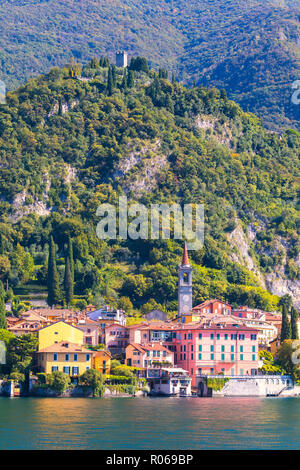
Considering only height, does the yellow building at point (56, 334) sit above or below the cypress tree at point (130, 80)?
below

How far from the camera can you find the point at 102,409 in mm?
76312

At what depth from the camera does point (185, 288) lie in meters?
129

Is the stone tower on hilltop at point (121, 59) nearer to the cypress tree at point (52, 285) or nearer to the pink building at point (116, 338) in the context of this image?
the cypress tree at point (52, 285)

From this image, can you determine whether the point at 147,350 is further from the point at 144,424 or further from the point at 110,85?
the point at 110,85

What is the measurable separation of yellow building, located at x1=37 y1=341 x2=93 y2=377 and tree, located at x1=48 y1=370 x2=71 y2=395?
96.2 inches

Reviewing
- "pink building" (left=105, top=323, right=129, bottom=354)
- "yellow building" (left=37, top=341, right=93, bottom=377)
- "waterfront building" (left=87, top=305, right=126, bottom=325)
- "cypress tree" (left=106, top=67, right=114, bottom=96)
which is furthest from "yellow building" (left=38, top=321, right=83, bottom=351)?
"cypress tree" (left=106, top=67, right=114, bottom=96)

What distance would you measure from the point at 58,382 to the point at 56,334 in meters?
9.16

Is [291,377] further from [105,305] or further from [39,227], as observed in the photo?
[39,227]

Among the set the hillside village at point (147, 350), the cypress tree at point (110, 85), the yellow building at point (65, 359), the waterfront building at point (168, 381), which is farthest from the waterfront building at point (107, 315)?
the cypress tree at point (110, 85)

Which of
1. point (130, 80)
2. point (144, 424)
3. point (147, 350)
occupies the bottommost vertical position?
point (144, 424)

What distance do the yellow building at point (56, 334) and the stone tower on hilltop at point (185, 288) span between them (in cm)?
2955

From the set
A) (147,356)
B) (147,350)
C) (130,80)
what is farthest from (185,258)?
(130,80)

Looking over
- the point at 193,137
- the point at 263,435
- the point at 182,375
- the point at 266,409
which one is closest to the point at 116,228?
the point at 193,137

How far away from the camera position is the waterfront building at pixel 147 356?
101 m
